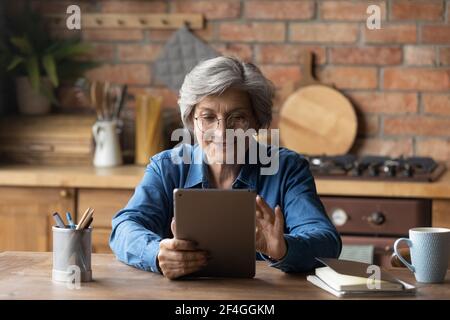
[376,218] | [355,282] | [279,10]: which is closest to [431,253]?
[355,282]

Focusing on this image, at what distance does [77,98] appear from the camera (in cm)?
403

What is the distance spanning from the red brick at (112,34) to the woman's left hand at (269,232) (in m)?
2.13

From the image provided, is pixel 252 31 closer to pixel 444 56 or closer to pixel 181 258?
pixel 444 56

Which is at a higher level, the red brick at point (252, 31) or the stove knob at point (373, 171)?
the red brick at point (252, 31)

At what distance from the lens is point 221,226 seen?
192 centimetres

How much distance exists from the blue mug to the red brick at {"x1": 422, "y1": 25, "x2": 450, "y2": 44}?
1.94 meters

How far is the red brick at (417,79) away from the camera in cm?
375

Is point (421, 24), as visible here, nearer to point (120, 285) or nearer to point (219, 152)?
point (219, 152)

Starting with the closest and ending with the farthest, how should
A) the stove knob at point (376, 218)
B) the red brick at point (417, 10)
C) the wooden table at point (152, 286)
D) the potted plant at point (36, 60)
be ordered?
the wooden table at point (152, 286) → the stove knob at point (376, 218) → the red brick at point (417, 10) → the potted plant at point (36, 60)

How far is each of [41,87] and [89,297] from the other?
2.25 m

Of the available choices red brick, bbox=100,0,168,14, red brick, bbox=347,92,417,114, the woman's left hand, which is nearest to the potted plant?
red brick, bbox=100,0,168,14

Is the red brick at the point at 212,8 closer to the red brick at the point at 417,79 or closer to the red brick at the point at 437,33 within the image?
the red brick at the point at 417,79

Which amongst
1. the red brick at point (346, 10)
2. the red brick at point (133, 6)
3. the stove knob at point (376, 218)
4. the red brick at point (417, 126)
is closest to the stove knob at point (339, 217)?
the stove knob at point (376, 218)
